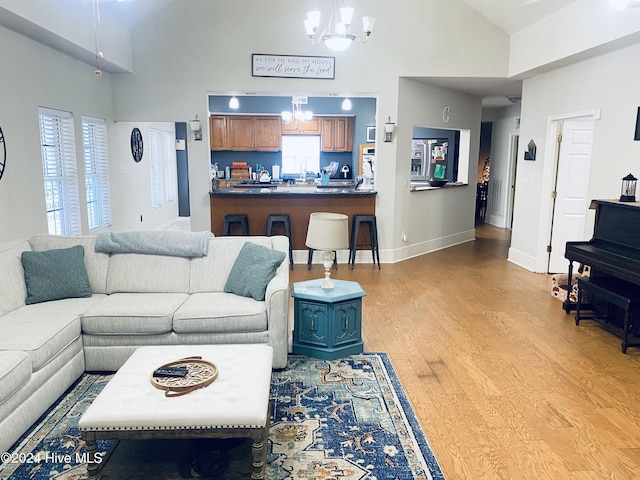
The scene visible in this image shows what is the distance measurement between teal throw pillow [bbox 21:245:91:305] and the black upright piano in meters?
4.12

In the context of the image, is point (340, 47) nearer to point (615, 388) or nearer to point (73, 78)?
point (73, 78)

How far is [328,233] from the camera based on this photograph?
3.51 metres

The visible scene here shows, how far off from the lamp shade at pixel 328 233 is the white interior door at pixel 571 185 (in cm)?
355

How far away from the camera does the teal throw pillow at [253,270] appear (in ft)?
11.4


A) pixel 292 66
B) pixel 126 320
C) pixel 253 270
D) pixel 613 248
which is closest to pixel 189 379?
pixel 126 320

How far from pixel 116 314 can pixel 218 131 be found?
7.87 meters

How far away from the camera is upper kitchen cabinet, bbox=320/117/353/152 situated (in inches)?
416

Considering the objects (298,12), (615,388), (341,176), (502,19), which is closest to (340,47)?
(298,12)

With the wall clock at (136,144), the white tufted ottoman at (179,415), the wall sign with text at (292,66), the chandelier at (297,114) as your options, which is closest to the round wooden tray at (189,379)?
the white tufted ottoman at (179,415)

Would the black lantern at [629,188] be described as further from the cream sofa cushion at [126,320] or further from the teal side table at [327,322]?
the cream sofa cushion at [126,320]

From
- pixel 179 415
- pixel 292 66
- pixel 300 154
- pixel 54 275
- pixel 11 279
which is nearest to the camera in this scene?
pixel 179 415

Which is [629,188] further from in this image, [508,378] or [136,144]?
[136,144]

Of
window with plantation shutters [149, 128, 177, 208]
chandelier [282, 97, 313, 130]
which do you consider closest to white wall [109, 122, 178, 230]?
window with plantation shutters [149, 128, 177, 208]

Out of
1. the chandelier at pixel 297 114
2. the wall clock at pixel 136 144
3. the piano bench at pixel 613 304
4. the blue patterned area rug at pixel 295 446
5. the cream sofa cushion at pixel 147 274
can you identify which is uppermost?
the chandelier at pixel 297 114
